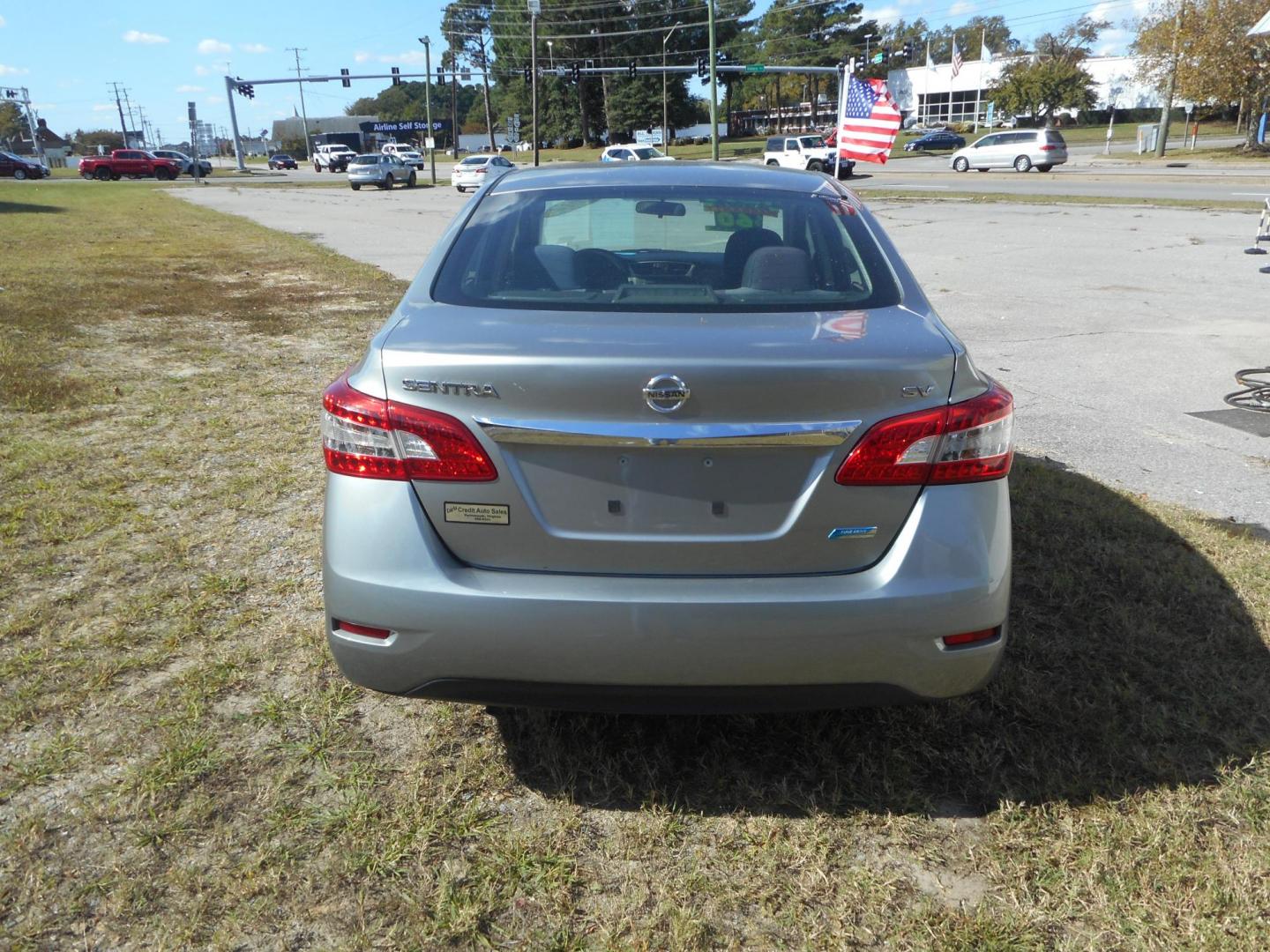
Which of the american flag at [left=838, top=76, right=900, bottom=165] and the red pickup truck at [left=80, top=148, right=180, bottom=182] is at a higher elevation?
the american flag at [left=838, top=76, right=900, bottom=165]

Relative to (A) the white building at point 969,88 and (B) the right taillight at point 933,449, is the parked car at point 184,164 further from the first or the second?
(B) the right taillight at point 933,449

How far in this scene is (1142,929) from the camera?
2.21 meters

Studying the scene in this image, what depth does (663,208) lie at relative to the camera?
135 inches

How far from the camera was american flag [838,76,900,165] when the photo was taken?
13656 millimetres

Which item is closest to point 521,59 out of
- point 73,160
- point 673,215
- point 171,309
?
point 73,160

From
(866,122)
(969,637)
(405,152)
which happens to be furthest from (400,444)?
(405,152)

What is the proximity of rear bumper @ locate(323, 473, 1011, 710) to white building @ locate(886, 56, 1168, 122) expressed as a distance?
91978mm

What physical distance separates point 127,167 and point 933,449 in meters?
66.3

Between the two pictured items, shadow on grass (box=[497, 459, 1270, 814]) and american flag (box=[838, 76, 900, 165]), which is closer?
shadow on grass (box=[497, 459, 1270, 814])

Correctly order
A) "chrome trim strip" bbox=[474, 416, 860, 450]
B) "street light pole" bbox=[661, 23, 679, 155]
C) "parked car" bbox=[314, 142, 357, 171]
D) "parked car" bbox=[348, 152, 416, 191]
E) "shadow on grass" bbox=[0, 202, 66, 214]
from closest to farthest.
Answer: "chrome trim strip" bbox=[474, 416, 860, 450]
"shadow on grass" bbox=[0, 202, 66, 214]
"parked car" bbox=[348, 152, 416, 191]
"parked car" bbox=[314, 142, 357, 171]
"street light pole" bbox=[661, 23, 679, 155]

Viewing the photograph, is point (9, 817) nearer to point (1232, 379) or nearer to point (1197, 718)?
point (1197, 718)

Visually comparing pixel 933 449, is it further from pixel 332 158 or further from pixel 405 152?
pixel 405 152

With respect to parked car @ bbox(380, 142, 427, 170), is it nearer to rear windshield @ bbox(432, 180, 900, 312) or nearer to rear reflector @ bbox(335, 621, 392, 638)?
rear windshield @ bbox(432, 180, 900, 312)

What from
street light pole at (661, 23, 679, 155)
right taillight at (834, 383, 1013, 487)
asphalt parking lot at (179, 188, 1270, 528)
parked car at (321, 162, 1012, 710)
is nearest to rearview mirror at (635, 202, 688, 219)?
parked car at (321, 162, 1012, 710)
